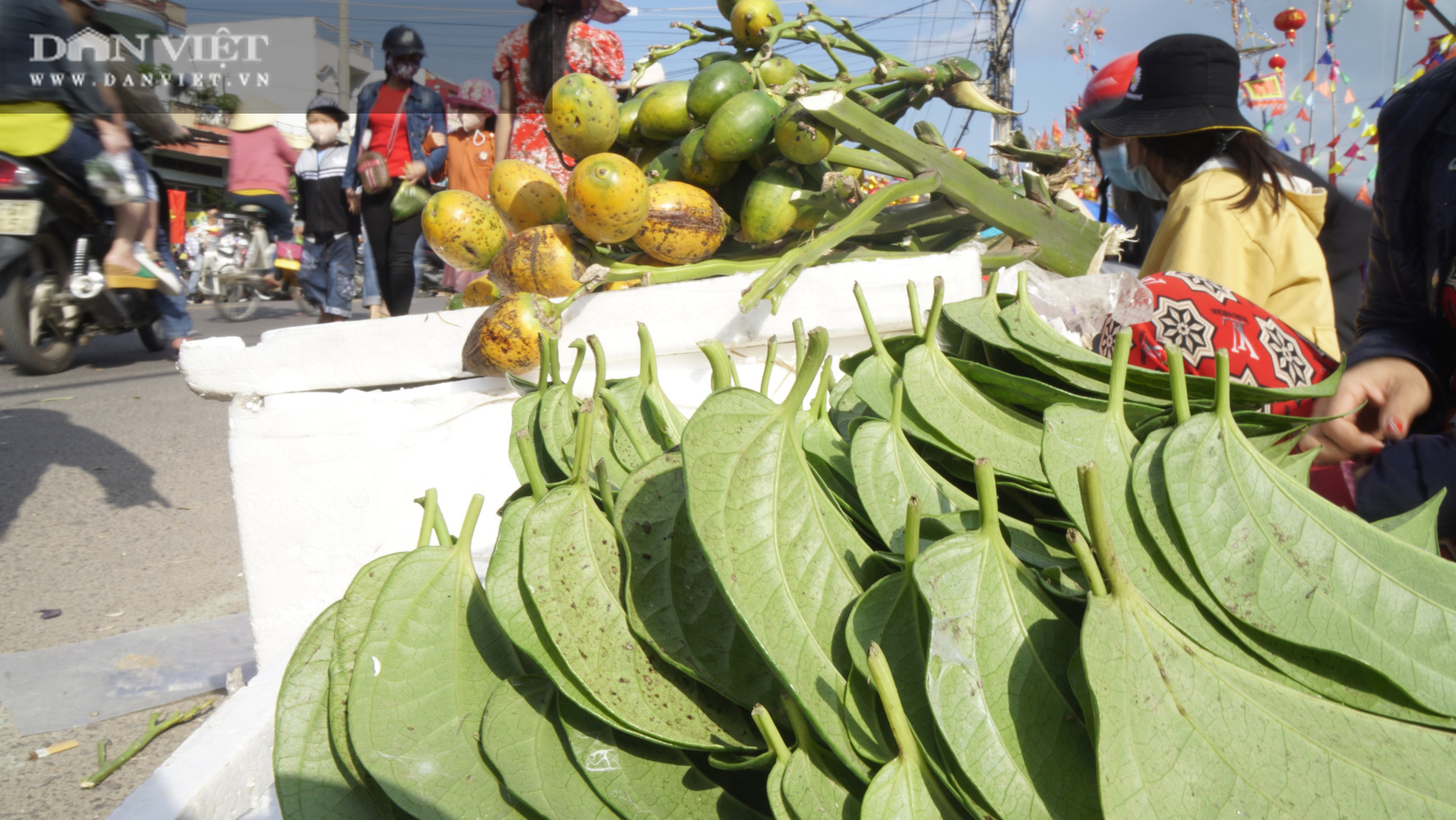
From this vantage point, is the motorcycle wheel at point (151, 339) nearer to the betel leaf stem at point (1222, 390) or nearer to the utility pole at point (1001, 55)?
the betel leaf stem at point (1222, 390)

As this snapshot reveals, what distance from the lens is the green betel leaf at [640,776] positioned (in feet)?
2.33

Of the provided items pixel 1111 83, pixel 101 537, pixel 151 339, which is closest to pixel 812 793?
pixel 1111 83

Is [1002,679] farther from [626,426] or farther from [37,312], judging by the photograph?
[37,312]

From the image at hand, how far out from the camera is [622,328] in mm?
1618

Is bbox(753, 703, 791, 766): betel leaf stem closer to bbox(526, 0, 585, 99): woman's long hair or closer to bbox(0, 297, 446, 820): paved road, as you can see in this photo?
bbox(0, 297, 446, 820): paved road

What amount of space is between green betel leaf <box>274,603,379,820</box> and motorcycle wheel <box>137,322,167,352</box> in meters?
6.98

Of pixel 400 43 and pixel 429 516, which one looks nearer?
pixel 429 516

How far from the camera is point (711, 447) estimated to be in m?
0.72

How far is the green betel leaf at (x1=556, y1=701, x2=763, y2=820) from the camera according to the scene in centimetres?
71

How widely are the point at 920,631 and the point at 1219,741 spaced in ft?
0.67

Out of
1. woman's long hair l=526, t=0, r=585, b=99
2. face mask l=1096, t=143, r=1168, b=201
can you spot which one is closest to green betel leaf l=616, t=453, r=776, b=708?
face mask l=1096, t=143, r=1168, b=201

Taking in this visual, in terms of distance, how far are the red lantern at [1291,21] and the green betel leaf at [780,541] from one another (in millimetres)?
8112

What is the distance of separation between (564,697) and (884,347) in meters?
0.52

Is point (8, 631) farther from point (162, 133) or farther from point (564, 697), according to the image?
point (162, 133)
